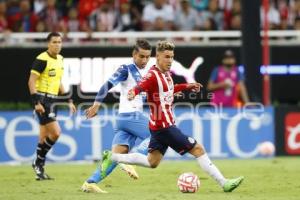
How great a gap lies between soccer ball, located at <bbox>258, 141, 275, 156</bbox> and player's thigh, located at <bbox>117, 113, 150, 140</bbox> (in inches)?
305

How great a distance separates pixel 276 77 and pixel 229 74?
188 cm

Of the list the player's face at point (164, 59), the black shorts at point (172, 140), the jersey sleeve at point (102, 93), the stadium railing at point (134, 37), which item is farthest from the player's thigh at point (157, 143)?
the stadium railing at point (134, 37)

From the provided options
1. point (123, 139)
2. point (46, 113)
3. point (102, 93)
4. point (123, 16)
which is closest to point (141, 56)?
point (102, 93)

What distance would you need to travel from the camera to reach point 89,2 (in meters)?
22.9

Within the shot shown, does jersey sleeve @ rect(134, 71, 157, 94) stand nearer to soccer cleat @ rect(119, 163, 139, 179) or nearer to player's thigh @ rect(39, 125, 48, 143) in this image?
soccer cleat @ rect(119, 163, 139, 179)

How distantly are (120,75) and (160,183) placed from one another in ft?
7.59

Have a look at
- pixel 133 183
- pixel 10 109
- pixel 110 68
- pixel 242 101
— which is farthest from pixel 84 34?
pixel 133 183

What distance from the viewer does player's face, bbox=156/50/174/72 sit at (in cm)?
1237

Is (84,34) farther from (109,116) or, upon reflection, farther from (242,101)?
(242,101)

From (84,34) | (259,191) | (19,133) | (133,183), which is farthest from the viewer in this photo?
(84,34)

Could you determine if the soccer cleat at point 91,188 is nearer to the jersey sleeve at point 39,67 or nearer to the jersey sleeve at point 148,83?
the jersey sleeve at point 148,83

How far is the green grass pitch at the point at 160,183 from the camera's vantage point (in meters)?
12.5

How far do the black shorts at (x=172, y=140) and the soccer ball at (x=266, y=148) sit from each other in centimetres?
863

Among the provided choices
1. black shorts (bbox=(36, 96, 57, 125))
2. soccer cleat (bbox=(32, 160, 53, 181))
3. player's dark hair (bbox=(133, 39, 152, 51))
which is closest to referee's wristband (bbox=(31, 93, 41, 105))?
black shorts (bbox=(36, 96, 57, 125))
